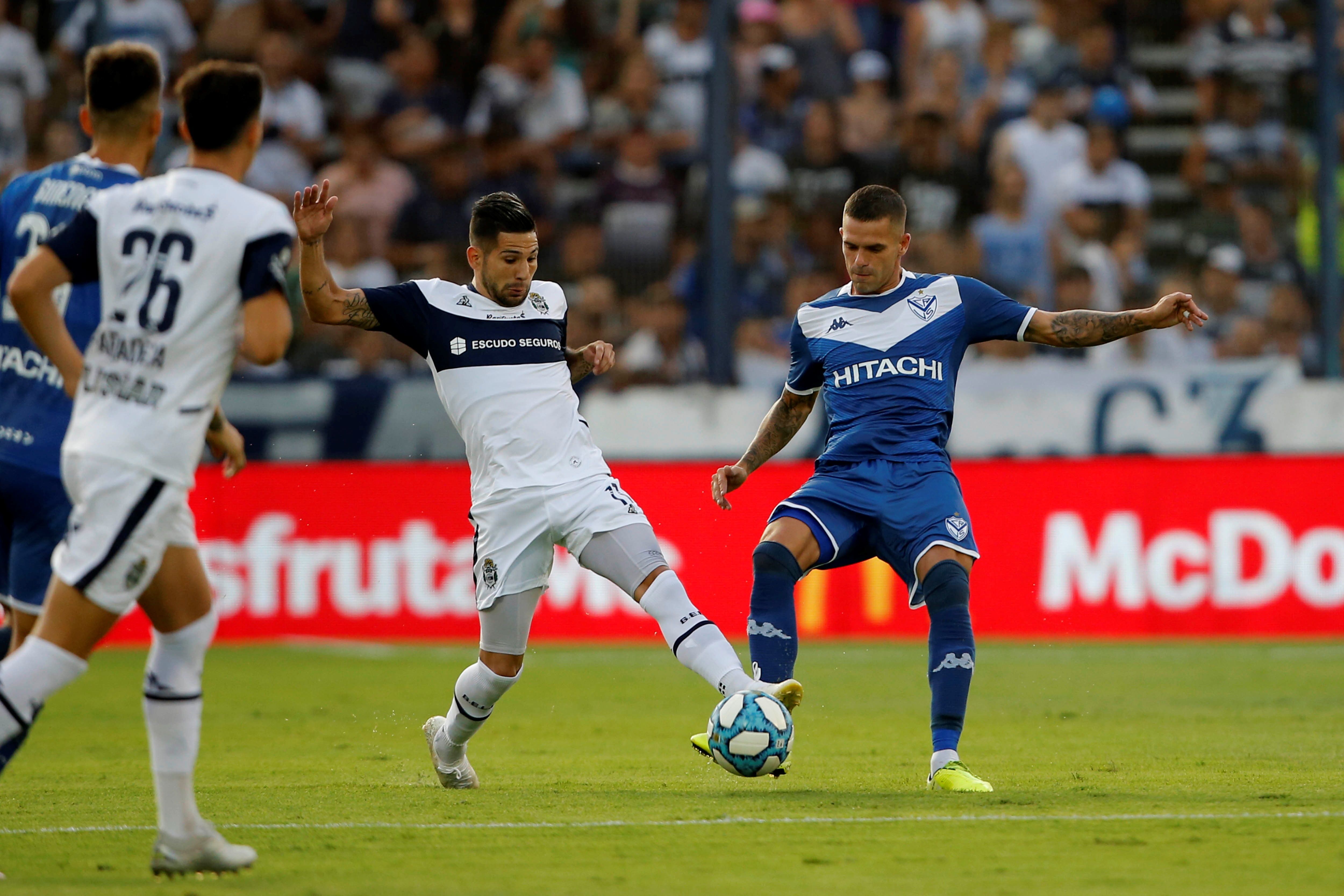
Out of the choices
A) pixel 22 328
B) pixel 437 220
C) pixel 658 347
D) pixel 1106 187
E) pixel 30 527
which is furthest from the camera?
pixel 1106 187

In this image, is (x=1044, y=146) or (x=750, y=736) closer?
(x=750, y=736)

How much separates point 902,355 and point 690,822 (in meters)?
2.21

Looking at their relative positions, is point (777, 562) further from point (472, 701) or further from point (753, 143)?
point (753, 143)

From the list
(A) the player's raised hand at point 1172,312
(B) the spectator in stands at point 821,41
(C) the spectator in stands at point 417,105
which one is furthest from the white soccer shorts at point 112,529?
(B) the spectator in stands at point 821,41

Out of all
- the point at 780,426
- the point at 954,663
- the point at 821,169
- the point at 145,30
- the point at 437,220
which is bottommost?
the point at 954,663

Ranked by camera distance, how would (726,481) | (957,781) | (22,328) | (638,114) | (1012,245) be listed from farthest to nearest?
(638,114) < (1012,245) < (726,481) < (957,781) < (22,328)

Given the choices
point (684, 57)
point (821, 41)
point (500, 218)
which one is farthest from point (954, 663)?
point (821, 41)

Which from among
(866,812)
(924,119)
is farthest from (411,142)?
(866,812)

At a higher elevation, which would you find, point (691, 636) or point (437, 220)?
point (437, 220)

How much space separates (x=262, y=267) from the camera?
459 centimetres

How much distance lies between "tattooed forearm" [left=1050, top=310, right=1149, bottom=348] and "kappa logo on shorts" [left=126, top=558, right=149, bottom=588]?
142 inches

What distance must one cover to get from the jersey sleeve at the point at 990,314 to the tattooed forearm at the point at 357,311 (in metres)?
2.33

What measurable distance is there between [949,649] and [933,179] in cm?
919

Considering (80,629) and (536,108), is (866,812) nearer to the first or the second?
(80,629)
